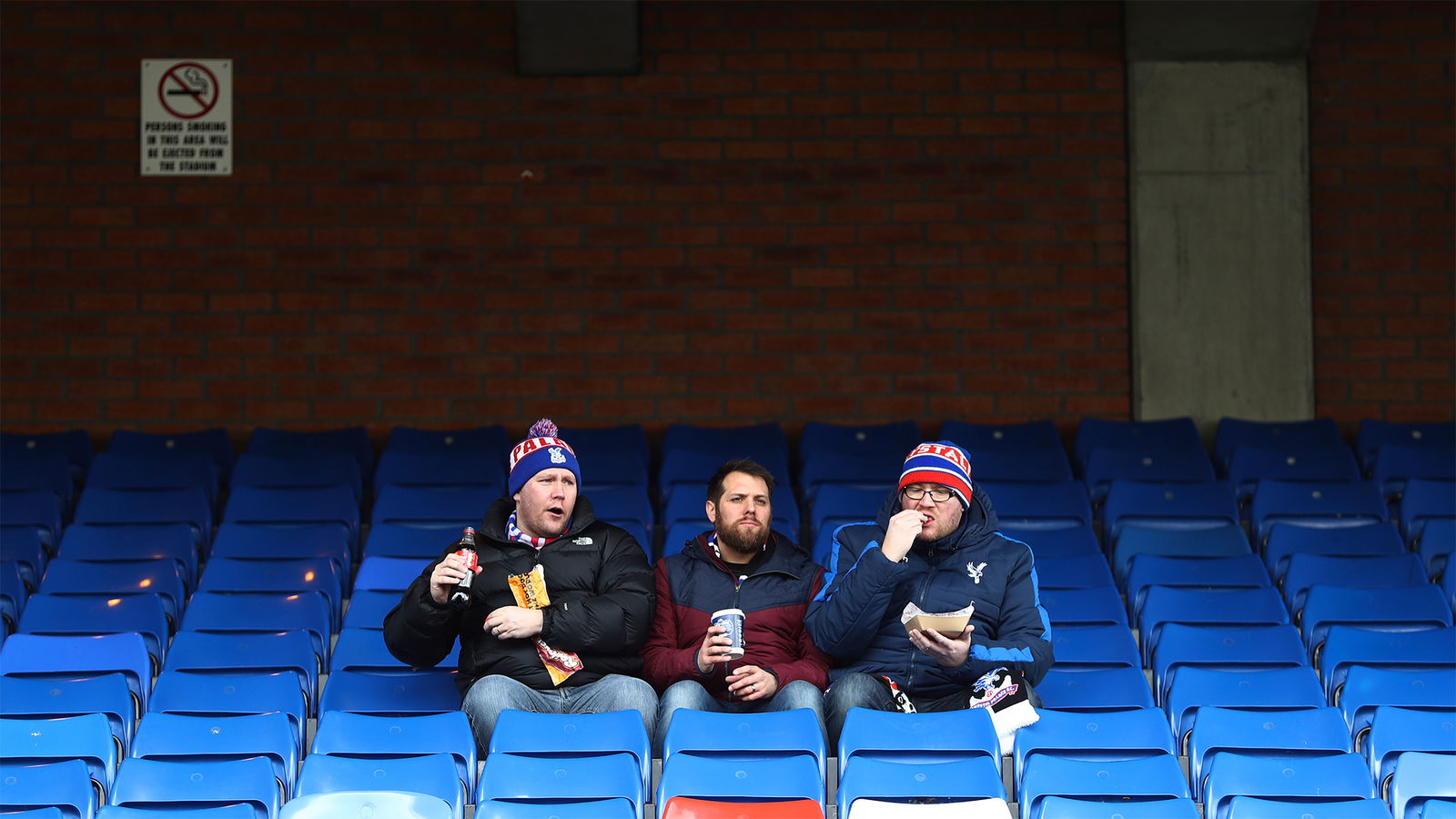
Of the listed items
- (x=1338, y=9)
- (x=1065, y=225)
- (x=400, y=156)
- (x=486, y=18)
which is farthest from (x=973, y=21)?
(x=400, y=156)

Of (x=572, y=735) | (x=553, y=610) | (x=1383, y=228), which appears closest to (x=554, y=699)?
(x=553, y=610)

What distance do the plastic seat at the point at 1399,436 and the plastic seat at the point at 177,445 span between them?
5.00 metres

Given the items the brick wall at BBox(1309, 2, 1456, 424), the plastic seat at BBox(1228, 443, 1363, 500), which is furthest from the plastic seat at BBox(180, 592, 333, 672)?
the brick wall at BBox(1309, 2, 1456, 424)

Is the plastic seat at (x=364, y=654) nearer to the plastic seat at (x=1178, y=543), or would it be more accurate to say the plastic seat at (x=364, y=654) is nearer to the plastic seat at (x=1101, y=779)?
the plastic seat at (x=1101, y=779)

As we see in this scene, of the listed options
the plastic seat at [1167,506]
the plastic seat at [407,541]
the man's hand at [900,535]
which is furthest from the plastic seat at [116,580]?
the plastic seat at [1167,506]

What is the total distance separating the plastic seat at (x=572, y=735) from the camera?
396 centimetres

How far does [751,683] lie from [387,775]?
1004 mm

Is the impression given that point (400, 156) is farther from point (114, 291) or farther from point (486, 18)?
point (114, 291)

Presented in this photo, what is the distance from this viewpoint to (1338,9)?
758 centimetres

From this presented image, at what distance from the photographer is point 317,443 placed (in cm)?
696

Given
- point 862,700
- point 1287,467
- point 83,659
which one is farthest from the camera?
point 1287,467

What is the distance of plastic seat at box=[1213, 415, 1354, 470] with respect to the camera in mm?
6902

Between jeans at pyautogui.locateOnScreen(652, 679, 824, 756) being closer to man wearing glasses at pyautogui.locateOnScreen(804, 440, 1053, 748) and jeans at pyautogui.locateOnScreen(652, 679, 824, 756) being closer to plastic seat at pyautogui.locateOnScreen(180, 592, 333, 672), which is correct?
man wearing glasses at pyautogui.locateOnScreen(804, 440, 1053, 748)

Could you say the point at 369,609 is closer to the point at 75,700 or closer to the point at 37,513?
the point at 75,700
